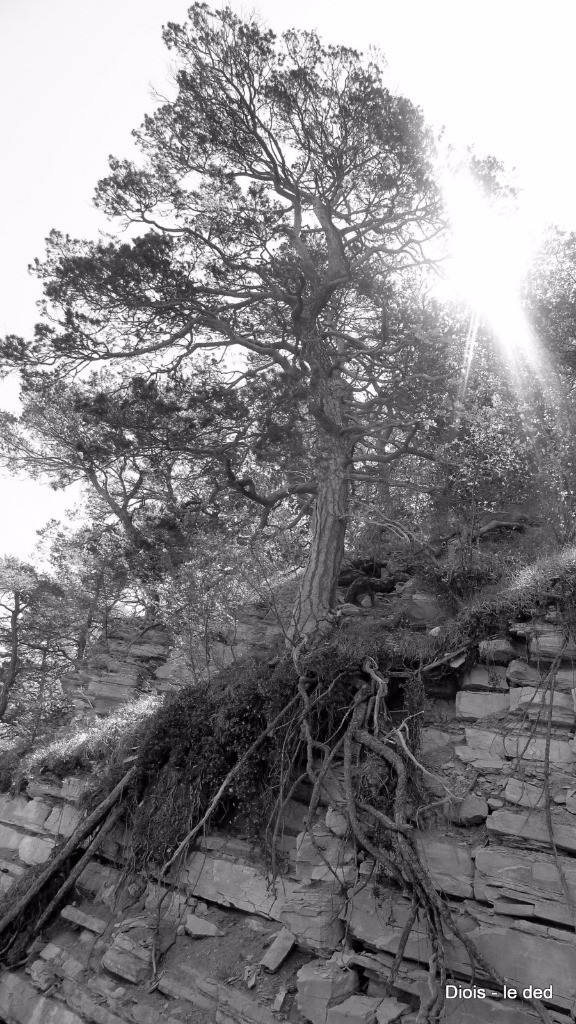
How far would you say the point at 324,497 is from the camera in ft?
31.8

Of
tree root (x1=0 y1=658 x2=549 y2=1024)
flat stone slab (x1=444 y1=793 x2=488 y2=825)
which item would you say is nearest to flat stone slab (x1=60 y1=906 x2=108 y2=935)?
tree root (x1=0 y1=658 x2=549 y2=1024)

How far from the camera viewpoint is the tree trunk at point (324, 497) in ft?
28.0

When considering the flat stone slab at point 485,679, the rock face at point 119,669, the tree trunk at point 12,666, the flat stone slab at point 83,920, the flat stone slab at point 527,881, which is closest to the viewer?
the flat stone slab at point 527,881

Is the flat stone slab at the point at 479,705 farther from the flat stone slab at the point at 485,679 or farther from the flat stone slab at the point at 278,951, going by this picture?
the flat stone slab at the point at 278,951

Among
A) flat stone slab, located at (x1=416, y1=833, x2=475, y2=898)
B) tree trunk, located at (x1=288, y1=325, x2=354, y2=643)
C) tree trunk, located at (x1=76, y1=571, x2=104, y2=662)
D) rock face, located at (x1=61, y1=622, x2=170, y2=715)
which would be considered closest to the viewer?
flat stone slab, located at (x1=416, y1=833, x2=475, y2=898)

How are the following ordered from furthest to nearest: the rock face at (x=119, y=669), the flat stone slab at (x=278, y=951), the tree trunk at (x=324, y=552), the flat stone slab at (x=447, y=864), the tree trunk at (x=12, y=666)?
the tree trunk at (x=12, y=666), the rock face at (x=119, y=669), the tree trunk at (x=324, y=552), the flat stone slab at (x=278, y=951), the flat stone slab at (x=447, y=864)

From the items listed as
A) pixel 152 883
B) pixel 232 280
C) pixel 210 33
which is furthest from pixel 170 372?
pixel 152 883

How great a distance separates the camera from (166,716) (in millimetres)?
7453

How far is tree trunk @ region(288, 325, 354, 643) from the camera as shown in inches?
336

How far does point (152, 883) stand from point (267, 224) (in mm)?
10010

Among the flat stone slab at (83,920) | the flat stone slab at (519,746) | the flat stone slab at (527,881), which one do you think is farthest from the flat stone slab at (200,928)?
the flat stone slab at (519,746)

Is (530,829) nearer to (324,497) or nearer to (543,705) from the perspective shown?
(543,705)

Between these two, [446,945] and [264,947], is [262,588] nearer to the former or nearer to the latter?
[264,947]

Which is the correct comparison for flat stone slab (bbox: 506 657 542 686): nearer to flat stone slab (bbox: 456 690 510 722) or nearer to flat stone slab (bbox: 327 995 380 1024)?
flat stone slab (bbox: 456 690 510 722)
